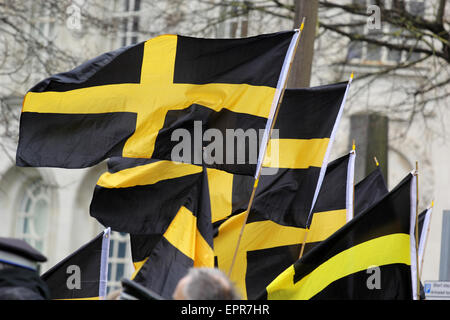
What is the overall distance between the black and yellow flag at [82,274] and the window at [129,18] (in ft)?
27.4

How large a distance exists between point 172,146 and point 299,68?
2.37 m

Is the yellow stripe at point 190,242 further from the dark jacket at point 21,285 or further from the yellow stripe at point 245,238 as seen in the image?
the dark jacket at point 21,285

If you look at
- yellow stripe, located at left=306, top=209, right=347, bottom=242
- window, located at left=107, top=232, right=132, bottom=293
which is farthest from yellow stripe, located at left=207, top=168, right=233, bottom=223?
window, located at left=107, top=232, right=132, bottom=293

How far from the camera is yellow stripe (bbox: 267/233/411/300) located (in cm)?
446

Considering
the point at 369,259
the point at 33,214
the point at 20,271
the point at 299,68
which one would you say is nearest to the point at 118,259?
the point at 33,214

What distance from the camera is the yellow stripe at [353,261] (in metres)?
4.46

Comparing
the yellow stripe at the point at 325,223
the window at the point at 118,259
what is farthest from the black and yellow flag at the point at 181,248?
the window at the point at 118,259

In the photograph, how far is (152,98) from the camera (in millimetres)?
5418

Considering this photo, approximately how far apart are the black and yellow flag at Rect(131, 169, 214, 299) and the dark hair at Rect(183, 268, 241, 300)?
1.97m

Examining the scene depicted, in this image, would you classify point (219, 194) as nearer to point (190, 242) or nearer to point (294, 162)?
point (294, 162)

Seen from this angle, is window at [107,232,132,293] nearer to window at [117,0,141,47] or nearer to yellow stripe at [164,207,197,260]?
window at [117,0,141,47]

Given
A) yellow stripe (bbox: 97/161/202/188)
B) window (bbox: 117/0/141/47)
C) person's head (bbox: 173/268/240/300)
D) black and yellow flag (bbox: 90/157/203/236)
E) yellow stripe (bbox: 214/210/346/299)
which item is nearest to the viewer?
person's head (bbox: 173/268/240/300)

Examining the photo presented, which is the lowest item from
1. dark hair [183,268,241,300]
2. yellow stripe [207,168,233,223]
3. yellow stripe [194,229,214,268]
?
dark hair [183,268,241,300]
